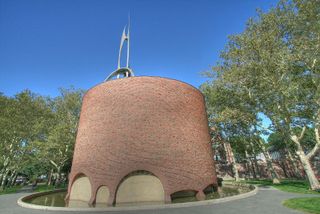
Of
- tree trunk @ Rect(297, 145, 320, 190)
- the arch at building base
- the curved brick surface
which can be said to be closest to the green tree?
tree trunk @ Rect(297, 145, 320, 190)

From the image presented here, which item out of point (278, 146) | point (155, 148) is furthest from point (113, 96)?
point (278, 146)

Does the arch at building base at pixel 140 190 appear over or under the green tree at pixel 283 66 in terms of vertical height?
under

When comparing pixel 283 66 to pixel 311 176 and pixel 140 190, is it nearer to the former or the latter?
pixel 311 176

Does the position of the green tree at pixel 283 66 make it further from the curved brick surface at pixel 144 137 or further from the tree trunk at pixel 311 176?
the curved brick surface at pixel 144 137

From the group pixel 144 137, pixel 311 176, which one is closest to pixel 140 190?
pixel 144 137

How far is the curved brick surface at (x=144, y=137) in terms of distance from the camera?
15.4 m

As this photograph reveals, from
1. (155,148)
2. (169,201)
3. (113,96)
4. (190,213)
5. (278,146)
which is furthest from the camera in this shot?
(278,146)

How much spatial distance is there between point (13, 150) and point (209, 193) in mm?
26865

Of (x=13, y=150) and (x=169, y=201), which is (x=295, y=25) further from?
(x=13, y=150)

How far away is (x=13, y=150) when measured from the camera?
29953mm

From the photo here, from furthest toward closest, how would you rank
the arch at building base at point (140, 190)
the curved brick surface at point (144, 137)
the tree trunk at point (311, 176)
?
the tree trunk at point (311, 176), the curved brick surface at point (144, 137), the arch at building base at point (140, 190)

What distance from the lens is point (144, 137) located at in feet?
52.5


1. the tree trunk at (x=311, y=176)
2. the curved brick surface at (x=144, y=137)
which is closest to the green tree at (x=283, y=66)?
the tree trunk at (x=311, y=176)

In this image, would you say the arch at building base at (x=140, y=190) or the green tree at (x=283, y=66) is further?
the green tree at (x=283, y=66)
